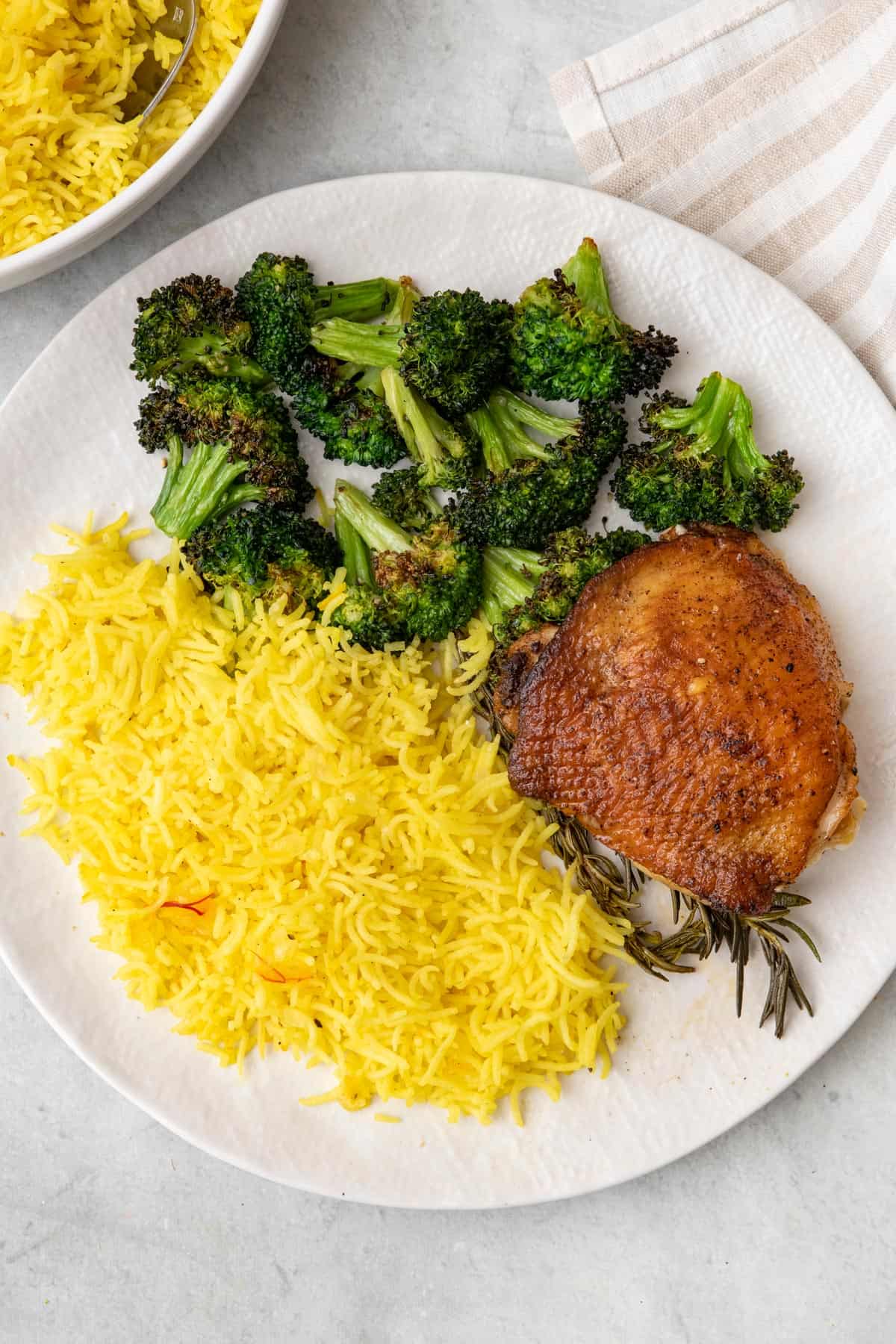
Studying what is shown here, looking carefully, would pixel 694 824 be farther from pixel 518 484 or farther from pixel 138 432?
pixel 138 432

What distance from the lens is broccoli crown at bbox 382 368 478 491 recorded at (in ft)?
10.6

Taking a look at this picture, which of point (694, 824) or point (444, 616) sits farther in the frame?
point (444, 616)

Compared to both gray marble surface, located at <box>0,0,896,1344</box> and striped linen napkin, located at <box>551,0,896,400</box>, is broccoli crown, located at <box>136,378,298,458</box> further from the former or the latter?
striped linen napkin, located at <box>551,0,896,400</box>

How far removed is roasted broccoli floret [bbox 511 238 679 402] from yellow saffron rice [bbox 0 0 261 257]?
1265 millimetres

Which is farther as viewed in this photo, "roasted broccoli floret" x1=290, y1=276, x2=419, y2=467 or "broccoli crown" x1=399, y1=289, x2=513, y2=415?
"roasted broccoli floret" x1=290, y1=276, x2=419, y2=467

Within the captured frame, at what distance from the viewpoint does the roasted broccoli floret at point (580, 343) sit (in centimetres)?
313

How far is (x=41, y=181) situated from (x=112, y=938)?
238 cm

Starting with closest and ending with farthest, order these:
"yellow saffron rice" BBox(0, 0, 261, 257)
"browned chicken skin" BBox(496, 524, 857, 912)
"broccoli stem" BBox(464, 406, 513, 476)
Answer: "browned chicken skin" BBox(496, 524, 857, 912) < "yellow saffron rice" BBox(0, 0, 261, 257) < "broccoli stem" BBox(464, 406, 513, 476)

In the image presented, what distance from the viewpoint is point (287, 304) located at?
318cm

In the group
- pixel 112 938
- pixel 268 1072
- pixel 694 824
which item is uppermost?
pixel 112 938

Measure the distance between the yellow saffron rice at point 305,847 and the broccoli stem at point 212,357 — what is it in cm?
67

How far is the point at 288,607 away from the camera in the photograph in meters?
3.28

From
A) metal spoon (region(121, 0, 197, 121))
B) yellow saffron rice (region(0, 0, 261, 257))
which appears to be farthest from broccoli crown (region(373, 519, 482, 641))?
metal spoon (region(121, 0, 197, 121))

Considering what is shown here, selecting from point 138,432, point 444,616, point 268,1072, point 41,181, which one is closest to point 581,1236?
point 268,1072
